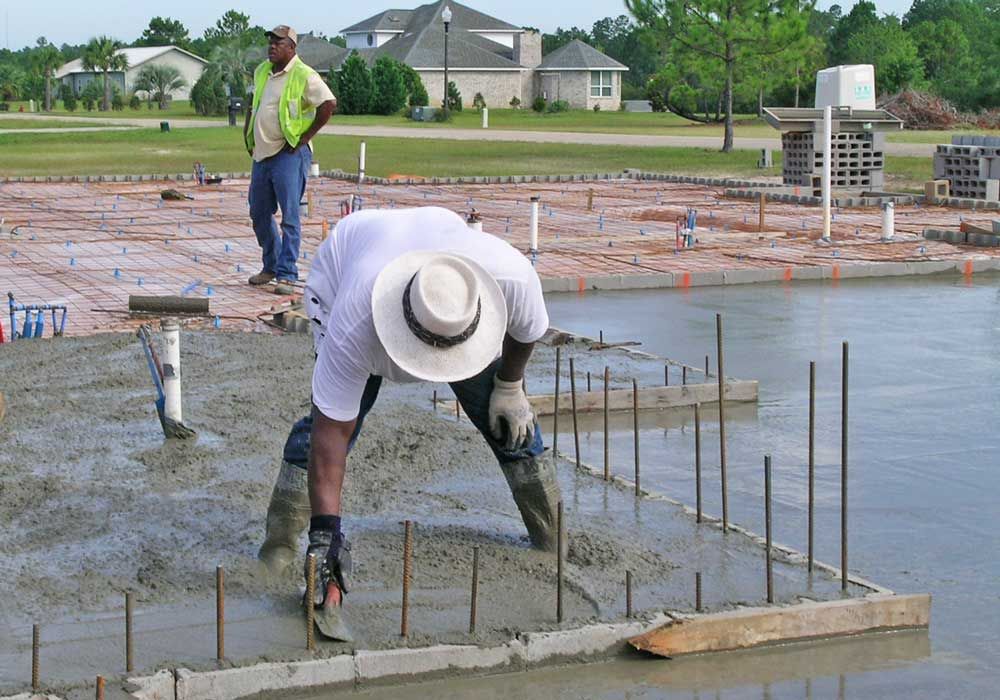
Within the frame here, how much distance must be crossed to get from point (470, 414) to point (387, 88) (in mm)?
52213

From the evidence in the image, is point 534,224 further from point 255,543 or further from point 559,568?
point 559,568

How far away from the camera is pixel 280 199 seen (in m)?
10.7

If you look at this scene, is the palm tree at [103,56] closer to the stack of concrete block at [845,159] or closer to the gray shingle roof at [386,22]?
the gray shingle roof at [386,22]

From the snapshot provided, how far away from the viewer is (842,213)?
18.4 metres

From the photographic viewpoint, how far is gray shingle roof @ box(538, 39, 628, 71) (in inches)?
2817

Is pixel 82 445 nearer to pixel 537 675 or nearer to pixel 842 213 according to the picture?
pixel 537 675

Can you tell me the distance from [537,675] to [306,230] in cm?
1159

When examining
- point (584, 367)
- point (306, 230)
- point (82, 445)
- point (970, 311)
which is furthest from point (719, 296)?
point (82, 445)

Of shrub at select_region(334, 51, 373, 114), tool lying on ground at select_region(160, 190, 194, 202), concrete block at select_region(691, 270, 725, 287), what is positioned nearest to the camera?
concrete block at select_region(691, 270, 725, 287)

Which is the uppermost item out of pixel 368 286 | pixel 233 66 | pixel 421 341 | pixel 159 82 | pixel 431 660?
pixel 159 82

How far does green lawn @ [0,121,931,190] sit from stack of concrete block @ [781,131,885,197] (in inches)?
52.3

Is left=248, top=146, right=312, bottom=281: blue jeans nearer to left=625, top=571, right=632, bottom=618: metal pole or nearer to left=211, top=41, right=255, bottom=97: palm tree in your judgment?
left=625, top=571, right=632, bottom=618: metal pole

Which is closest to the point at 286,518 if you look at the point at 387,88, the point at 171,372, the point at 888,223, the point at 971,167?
the point at 171,372

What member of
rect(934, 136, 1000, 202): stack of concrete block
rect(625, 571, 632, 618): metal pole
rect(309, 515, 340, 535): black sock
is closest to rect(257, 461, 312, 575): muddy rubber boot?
rect(309, 515, 340, 535): black sock
